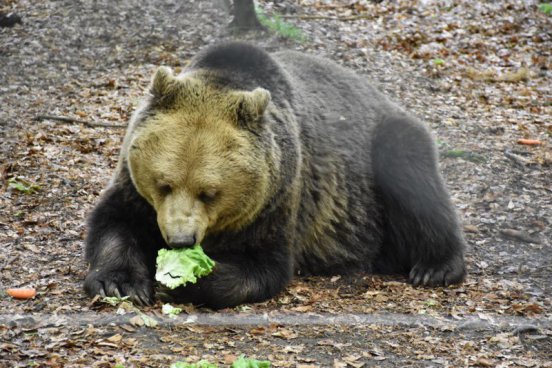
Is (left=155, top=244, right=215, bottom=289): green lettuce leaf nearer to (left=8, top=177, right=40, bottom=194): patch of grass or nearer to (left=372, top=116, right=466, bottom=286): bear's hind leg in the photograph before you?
(left=372, top=116, right=466, bottom=286): bear's hind leg

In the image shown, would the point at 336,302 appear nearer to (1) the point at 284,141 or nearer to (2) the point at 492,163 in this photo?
(1) the point at 284,141

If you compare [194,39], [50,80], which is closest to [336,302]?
[50,80]

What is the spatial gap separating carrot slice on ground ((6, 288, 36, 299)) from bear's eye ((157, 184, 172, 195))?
122 cm

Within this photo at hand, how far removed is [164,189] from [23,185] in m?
3.45

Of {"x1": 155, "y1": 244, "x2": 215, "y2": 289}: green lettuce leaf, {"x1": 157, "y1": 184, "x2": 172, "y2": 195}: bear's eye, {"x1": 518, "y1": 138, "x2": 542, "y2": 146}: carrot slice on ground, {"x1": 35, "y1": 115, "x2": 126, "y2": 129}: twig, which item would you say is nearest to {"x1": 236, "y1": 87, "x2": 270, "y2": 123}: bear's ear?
{"x1": 157, "y1": 184, "x2": 172, "y2": 195}: bear's eye

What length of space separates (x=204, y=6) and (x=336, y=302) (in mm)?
9618

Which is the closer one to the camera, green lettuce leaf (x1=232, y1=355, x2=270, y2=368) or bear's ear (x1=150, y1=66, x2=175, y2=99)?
green lettuce leaf (x1=232, y1=355, x2=270, y2=368)

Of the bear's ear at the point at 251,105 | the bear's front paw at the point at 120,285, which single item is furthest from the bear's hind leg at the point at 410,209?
the bear's front paw at the point at 120,285

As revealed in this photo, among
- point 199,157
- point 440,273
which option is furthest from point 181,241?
point 440,273

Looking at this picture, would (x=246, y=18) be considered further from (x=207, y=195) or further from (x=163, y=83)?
(x=207, y=195)

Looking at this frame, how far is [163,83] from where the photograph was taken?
5707mm

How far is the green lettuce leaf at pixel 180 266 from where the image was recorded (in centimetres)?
555

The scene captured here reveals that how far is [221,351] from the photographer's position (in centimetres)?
480

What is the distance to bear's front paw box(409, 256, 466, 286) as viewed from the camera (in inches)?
281
